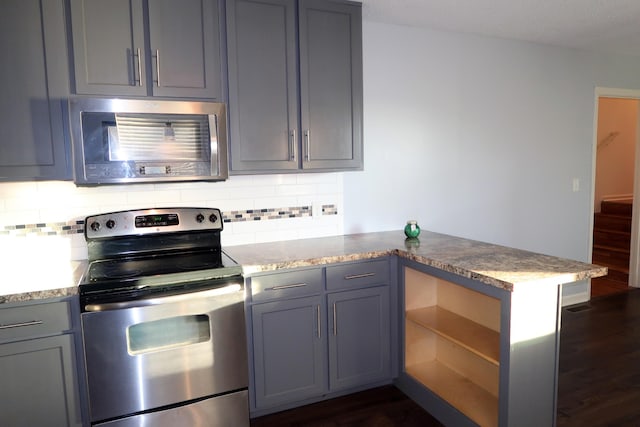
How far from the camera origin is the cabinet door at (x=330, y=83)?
8.49 feet

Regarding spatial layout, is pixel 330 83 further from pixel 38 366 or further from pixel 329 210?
pixel 38 366

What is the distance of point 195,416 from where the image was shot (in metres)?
2.16

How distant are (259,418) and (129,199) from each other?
1.40 meters

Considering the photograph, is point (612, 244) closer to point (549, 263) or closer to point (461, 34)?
point (461, 34)

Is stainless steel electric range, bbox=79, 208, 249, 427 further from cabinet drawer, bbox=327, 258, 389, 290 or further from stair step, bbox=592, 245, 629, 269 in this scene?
stair step, bbox=592, 245, 629, 269

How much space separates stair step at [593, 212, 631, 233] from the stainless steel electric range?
5757mm

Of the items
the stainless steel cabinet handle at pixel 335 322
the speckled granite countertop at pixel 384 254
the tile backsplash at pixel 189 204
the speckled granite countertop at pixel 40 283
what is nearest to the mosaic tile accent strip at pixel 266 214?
the tile backsplash at pixel 189 204

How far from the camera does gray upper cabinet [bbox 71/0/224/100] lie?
214 centimetres

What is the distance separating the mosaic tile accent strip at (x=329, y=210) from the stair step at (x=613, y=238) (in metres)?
4.68

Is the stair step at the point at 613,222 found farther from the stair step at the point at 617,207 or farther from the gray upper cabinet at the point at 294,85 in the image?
the gray upper cabinet at the point at 294,85

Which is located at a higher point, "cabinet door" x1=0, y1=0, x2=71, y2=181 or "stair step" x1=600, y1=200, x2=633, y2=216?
"cabinet door" x1=0, y1=0, x2=71, y2=181

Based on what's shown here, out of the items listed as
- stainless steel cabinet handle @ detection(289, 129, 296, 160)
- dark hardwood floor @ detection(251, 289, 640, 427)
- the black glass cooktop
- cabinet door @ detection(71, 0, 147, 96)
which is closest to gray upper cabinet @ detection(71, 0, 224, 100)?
cabinet door @ detection(71, 0, 147, 96)

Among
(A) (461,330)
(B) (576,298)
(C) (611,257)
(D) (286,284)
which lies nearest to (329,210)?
(D) (286,284)

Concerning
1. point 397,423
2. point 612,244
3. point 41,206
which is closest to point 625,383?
point 397,423
